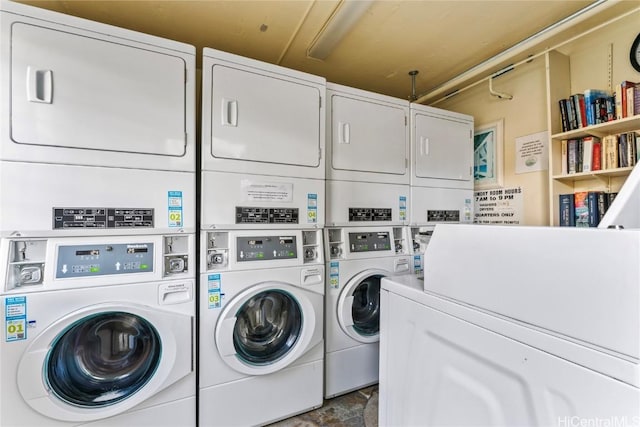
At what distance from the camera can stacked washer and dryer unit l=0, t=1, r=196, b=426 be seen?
46.7 inches

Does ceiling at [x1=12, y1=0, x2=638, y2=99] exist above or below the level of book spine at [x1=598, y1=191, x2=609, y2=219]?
above

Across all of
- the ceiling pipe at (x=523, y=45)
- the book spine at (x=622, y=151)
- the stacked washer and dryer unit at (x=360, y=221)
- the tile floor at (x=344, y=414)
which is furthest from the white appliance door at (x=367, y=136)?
the tile floor at (x=344, y=414)

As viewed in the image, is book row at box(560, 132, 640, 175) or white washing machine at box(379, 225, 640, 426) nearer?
white washing machine at box(379, 225, 640, 426)

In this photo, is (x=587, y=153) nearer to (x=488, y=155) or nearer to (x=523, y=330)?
(x=488, y=155)

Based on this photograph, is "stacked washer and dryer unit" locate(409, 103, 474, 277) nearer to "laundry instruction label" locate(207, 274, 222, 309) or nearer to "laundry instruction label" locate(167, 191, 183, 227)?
"laundry instruction label" locate(207, 274, 222, 309)

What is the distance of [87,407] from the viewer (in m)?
1.26

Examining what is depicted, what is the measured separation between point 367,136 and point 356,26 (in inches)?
29.9

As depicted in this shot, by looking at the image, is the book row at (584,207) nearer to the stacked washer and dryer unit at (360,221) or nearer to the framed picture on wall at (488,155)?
the framed picture on wall at (488,155)

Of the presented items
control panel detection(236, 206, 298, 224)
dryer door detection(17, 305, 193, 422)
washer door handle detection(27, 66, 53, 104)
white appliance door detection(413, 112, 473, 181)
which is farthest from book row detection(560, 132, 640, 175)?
washer door handle detection(27, 66, 53, 104)

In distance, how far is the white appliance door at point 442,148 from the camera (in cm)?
238

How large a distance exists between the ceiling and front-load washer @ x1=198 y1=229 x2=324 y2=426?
4.73ft

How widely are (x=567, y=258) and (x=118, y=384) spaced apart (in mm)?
1891

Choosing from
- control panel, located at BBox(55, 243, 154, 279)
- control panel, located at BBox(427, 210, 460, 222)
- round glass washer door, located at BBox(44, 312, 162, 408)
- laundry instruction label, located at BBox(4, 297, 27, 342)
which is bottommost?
round glass washer door, located at BBox(44, 312, 162, 408)

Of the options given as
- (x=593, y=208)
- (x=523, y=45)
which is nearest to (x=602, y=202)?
(x=593, y=208)
